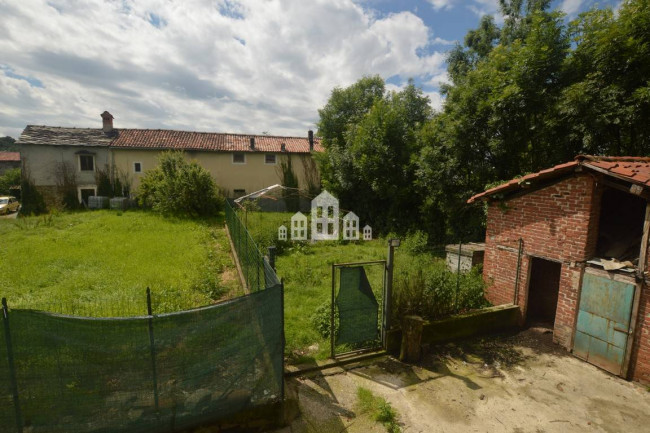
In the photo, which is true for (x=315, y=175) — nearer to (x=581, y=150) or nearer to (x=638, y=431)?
(x=581, y=150)

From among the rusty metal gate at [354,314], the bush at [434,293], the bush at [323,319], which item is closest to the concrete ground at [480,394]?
the rusty metal gate at [354,314]

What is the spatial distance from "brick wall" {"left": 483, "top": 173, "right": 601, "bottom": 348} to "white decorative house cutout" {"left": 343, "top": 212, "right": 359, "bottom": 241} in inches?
328

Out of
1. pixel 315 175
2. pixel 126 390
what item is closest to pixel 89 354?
pixel 126 390

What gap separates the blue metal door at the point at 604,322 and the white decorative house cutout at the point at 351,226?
10196 millimetres

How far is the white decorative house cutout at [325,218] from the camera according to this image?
15.8 metres

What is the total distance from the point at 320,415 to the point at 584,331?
17.3ft

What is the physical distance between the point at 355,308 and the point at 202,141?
22212 mm

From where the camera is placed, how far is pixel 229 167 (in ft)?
79.8

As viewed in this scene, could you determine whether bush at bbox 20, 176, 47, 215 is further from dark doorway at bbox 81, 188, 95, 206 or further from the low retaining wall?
the low retaining wall

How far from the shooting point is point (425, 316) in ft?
21.7

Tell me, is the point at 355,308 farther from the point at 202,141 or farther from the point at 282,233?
the point at 202,141

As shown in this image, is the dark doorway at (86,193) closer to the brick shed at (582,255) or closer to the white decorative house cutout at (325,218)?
the white decorative house cutout at (325,218)

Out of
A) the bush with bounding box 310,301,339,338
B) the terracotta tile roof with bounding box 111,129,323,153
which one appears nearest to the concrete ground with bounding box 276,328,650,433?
the bush with bounding box 310,301,339,338

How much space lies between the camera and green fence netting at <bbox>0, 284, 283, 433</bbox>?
3141 millimetres
